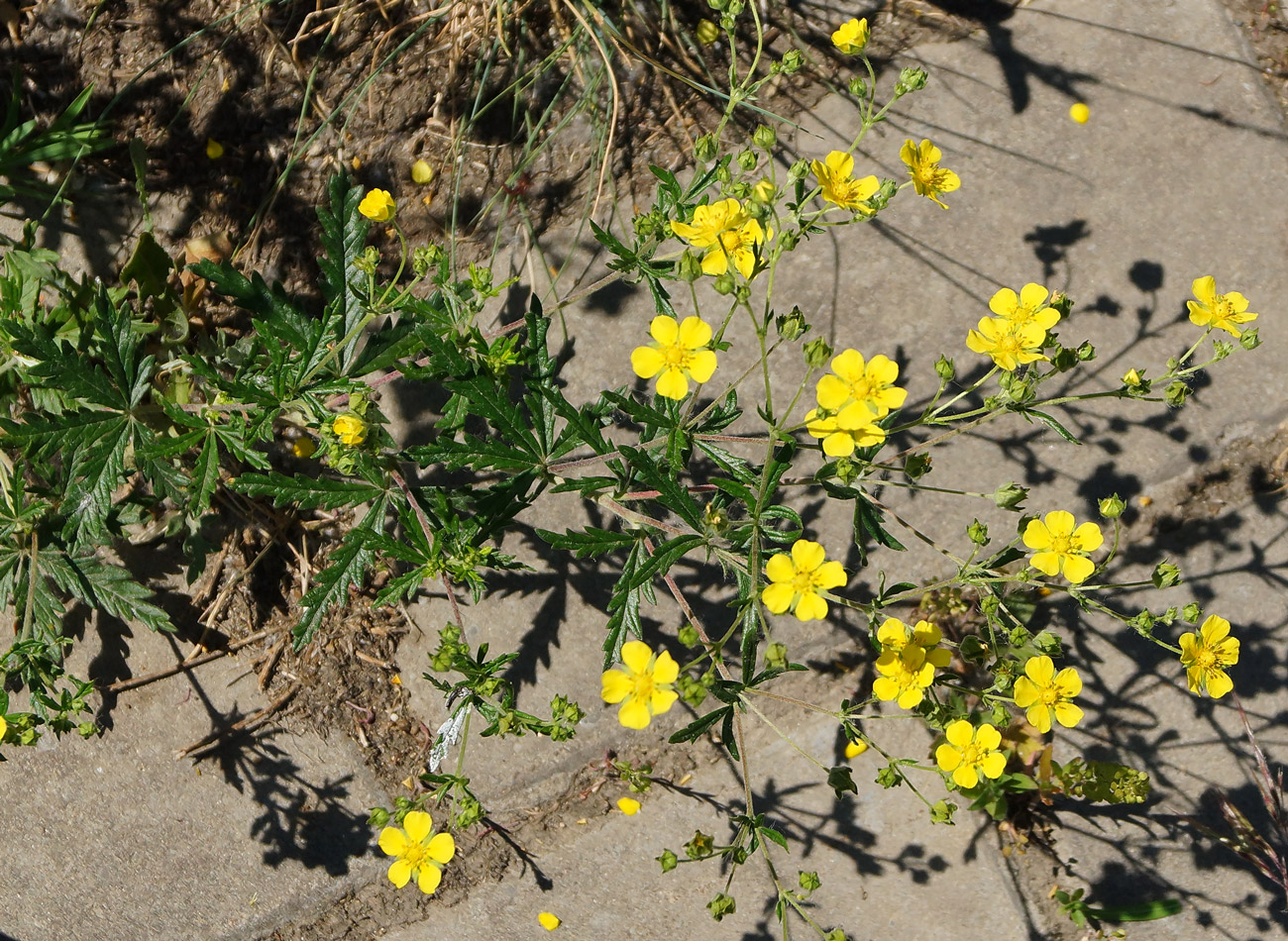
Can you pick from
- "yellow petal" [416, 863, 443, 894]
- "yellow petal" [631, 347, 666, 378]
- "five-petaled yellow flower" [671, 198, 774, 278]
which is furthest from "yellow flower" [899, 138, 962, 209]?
"yellow petal" [416, 863, 443, 894]

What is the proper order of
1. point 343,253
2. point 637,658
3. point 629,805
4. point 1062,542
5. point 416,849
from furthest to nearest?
point 629,805 → point 343,253 → point 416,849 → point 1062,542 → point 637,658

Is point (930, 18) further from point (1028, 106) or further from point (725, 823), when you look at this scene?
point (725, 823)

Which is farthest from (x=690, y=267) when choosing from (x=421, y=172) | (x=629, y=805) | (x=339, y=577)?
(x=629, y=805)

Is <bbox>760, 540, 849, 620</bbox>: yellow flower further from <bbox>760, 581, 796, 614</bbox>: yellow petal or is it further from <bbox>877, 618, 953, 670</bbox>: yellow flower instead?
<bbox>877, 618, 953, 670</bbox>: yellow flower

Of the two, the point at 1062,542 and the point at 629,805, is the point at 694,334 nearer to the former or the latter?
the point at 1062,542

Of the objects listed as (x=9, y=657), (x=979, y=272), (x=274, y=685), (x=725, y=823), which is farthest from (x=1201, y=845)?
(x=9, y=657)
